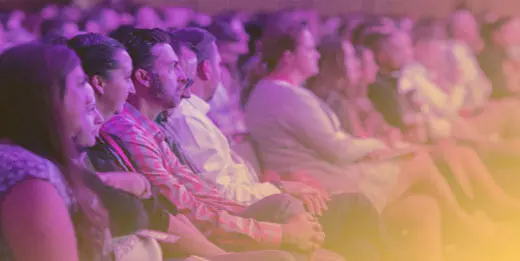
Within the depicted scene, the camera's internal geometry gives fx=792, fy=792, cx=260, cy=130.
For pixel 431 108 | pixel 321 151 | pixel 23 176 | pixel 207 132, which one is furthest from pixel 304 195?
pixel 23 176

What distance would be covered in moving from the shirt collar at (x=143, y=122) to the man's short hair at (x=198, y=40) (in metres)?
0.27

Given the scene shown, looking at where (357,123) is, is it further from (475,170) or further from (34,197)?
(34,197)

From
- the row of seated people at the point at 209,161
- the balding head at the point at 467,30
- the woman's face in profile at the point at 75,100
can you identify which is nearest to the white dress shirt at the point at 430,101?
the row of seated people at the point at 209,161

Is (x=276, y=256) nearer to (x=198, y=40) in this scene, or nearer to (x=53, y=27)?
(x=198, y=40)

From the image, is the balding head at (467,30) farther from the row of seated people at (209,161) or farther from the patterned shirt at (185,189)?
the patterned shirt at (185,189)

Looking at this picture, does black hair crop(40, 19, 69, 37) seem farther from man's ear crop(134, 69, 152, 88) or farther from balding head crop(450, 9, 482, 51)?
balding head crop(450, 9, 482, 51)

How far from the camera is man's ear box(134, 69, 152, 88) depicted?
2.29m

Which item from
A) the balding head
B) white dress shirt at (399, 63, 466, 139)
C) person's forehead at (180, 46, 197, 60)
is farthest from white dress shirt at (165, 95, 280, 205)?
the balding head

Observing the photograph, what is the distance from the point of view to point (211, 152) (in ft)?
8.00

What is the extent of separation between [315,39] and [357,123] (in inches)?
13.8

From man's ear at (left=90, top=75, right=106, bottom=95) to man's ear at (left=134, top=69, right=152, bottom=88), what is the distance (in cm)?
15

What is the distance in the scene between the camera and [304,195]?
2.61 metres

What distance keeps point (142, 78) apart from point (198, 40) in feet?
0.94

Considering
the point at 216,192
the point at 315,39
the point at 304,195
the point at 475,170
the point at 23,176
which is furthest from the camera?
the point at 475,170
